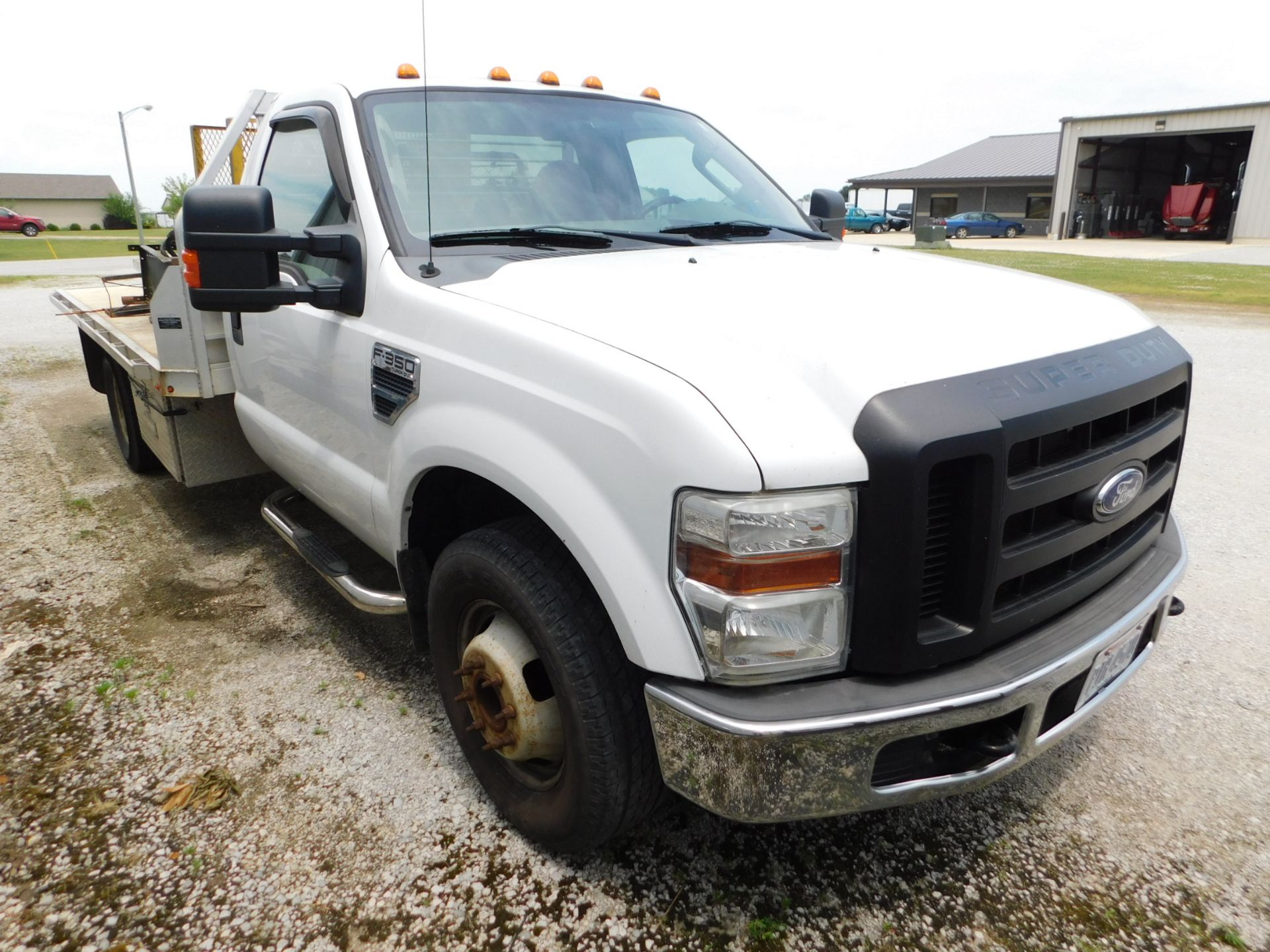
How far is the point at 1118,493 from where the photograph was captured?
211 cm

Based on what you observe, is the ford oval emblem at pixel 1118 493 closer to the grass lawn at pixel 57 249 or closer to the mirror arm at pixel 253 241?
the mirror arm at pixel 253 241

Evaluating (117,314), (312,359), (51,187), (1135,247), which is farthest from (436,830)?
(51,187)

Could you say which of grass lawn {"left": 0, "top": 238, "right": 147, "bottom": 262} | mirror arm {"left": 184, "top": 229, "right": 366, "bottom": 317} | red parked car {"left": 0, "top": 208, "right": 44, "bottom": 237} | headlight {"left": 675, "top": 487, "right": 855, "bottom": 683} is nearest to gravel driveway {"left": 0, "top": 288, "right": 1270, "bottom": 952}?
headlight {"left": 675, "top": 487, "right": 855, "bottom": 683}

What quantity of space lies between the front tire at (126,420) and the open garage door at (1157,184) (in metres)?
41.3

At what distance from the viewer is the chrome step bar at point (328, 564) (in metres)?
2.88

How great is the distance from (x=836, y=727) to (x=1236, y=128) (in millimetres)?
42193

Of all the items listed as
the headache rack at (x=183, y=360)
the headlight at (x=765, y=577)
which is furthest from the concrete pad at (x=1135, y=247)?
the headlight at (x=765, y=577)

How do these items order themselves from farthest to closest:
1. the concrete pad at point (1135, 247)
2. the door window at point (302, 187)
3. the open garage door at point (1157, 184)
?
the open garage door at point (1157, 184), the concrete pad at point (1135, 247), the door window at point (302, 187)

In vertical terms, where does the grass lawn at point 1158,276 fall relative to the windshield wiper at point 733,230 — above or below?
below

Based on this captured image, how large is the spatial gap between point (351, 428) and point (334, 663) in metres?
1.02

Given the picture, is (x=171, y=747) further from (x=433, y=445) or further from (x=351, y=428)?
(x=433, y=445)

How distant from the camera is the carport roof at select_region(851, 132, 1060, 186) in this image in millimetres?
47031

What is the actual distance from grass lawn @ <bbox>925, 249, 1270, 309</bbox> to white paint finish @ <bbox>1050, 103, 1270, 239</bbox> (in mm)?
14306

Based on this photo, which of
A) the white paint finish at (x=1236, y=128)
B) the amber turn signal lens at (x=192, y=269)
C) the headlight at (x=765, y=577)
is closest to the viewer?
the headlight at (x=765, y=577)
